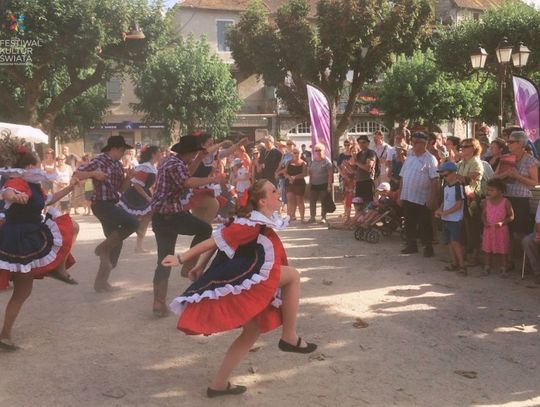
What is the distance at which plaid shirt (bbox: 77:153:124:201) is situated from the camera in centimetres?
688

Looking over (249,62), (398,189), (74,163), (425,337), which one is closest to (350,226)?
(398,189)

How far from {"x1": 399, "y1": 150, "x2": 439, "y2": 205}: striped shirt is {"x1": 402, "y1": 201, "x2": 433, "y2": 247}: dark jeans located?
12cm

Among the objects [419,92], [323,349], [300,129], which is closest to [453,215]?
[323,349]

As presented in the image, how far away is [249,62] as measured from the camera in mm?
28391

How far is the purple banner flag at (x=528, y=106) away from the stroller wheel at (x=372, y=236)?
114 inches

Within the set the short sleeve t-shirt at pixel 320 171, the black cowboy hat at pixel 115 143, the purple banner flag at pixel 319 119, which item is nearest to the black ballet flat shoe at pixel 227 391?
the black cowboy hat at pixel 115 143

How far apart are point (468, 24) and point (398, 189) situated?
58.3 ft

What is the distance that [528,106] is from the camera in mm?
10273

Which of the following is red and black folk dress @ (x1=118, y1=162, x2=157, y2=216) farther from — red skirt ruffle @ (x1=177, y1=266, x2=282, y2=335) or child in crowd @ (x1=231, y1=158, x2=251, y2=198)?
red skirt ruffle @ (x1=177, y1=266, x2=282, y2=335)

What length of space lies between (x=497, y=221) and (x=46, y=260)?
5.30 m

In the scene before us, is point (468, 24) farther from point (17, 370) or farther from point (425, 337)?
point (17, 370)

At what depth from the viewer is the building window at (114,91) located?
42094mm

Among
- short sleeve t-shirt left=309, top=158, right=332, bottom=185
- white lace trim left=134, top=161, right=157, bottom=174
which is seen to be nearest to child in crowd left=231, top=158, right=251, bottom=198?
short sleeve t-shirt left=309, top=158, right=332, bottom=185

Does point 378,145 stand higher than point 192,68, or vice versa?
point 192,68
